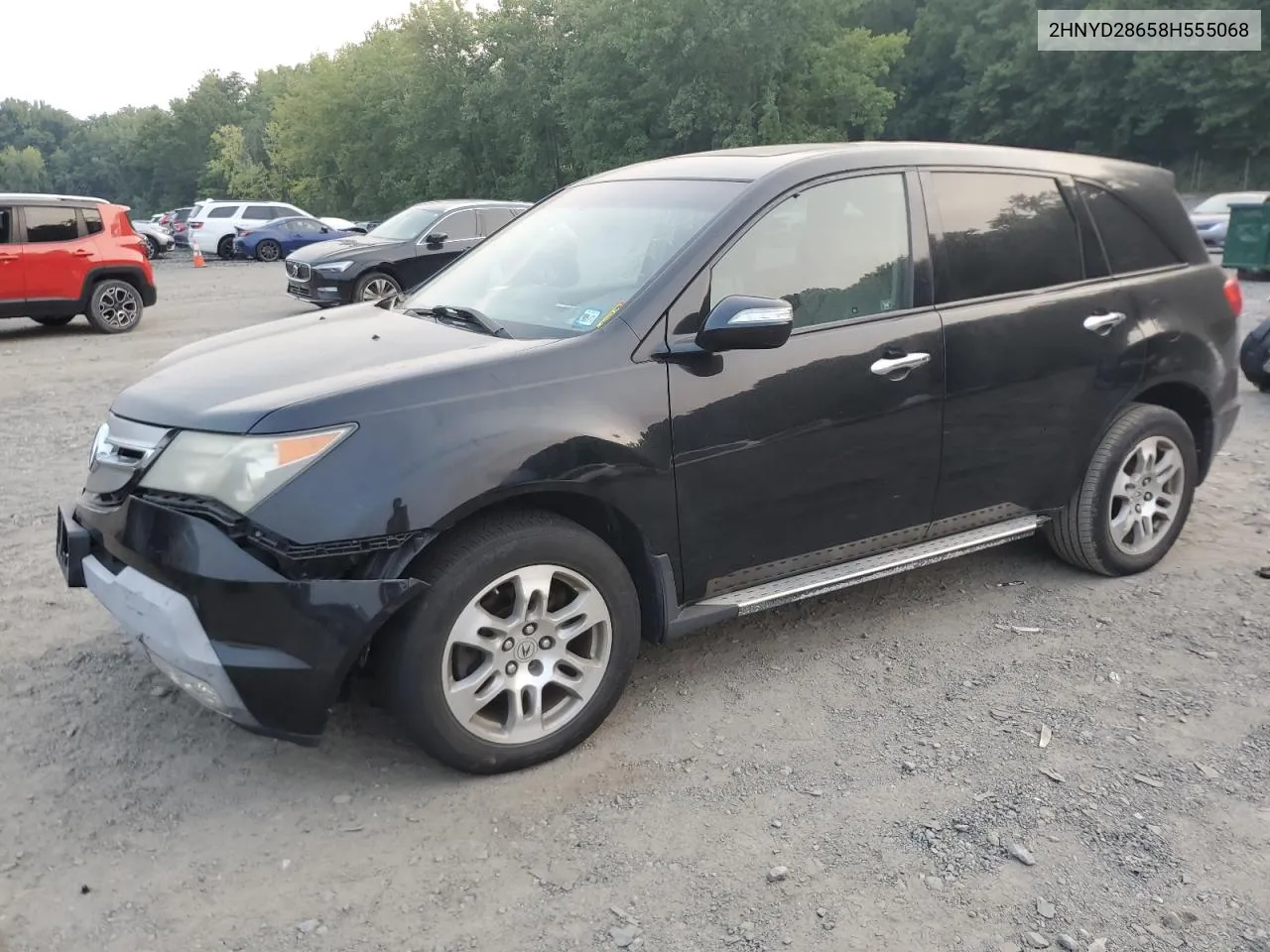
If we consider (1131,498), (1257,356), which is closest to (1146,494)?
(1131,498)

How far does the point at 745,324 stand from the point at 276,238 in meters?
28.6

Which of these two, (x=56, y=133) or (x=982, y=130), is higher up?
(x=56, y=133)

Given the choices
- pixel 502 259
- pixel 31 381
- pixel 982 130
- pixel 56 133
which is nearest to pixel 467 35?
pixel 982 130

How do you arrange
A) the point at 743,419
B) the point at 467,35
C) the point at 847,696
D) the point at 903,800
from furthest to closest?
the point at 467,35 < the point at 847,696 < the point at 743,419 < the point at 903,800

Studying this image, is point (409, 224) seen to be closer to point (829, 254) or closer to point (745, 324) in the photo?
point (829, 254)

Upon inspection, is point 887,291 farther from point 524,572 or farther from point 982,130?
point 982,130

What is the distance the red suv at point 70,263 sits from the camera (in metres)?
12.4

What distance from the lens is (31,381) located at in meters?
10.0

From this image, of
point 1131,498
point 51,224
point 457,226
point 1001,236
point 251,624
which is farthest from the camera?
point 457,226

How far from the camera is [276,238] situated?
29.0 meters

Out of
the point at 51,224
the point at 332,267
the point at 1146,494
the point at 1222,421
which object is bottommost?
the point at 1146,494

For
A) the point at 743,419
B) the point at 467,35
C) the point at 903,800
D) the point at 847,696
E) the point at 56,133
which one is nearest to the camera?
the point at 903,800

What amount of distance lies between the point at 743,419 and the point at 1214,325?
266 centimetres

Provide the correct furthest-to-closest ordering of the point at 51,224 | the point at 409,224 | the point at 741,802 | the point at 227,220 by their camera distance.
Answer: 1. the point at 227,220
2. the point at 409,224
3. the point at 51,224
4. the point at 741,802
